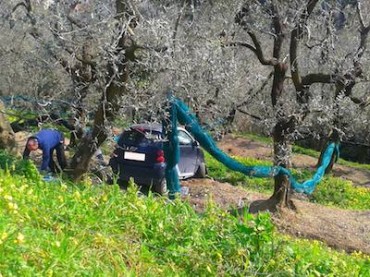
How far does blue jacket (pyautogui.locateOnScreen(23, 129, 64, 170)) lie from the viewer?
1143 cm

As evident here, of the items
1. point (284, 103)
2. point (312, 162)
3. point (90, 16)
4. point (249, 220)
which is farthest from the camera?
point (312, 162)

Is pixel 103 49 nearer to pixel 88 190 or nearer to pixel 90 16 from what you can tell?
pixel 90 16

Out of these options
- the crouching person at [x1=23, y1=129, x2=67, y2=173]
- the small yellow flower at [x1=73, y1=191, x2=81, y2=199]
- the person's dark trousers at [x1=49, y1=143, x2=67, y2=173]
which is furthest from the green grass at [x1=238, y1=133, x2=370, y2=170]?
the small yellow flower at [x1=73, y1=191, x2=81, y2=199]

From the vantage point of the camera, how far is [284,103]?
12609 mm

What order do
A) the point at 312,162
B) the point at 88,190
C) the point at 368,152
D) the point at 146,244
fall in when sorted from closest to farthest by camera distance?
the point at 146,244
the point at 88,190
the point at 312,162
the point at 368,152

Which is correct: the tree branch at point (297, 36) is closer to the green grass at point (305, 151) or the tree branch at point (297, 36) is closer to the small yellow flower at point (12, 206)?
the small yellow flower at point (12, 206)

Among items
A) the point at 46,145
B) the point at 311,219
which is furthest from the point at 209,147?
the point at 311,219

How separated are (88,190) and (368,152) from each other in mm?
25559

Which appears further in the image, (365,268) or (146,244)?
(365,268)

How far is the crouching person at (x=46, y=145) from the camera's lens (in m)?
11.3

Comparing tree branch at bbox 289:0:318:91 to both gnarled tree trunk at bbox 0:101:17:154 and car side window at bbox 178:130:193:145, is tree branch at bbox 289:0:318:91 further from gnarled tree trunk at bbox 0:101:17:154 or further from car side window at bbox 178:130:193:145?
gnarled tree trunk at bbox 0:101:17:154

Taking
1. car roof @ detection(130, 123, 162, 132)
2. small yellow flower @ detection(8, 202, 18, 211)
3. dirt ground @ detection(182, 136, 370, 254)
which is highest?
car roof @ detection(130, 123, 162, 132)

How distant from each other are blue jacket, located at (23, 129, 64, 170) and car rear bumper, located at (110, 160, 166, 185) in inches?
113

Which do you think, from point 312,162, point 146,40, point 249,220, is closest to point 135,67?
point 146,40
